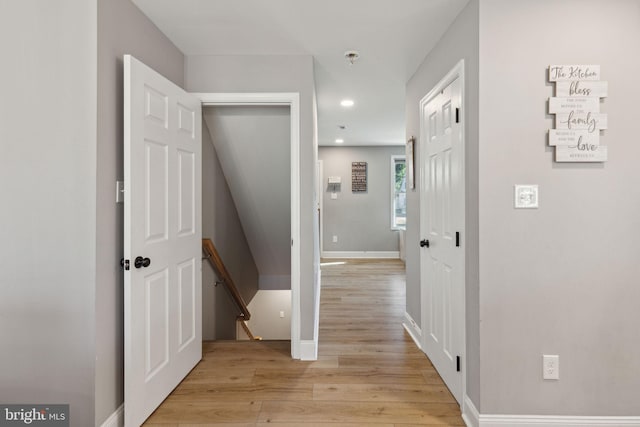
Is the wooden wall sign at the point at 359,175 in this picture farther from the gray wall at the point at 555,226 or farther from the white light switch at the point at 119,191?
the white light switch at the point at 119,191

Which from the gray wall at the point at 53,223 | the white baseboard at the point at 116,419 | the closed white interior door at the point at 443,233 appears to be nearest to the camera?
the gray wall at the point at 53,223

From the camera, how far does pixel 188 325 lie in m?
2.45

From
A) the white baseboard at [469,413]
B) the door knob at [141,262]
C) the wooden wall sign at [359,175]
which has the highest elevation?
the wooden wall sign at [359,175]

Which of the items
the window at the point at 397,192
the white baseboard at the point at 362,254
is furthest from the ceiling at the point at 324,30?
the white baseboard at the point at 362,254

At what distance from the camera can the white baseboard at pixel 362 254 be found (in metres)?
7.26

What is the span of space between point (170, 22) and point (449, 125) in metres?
1.99

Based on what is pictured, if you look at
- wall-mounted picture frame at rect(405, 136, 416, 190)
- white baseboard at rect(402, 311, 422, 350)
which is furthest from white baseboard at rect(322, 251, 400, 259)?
A: wall-mounted picture frame at rect(405, 136, 416, 190)

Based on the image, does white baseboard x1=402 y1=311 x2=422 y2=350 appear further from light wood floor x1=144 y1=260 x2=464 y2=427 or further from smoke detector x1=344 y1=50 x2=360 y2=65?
smoke detector x1=344 y1=50 x2=360 y2=65

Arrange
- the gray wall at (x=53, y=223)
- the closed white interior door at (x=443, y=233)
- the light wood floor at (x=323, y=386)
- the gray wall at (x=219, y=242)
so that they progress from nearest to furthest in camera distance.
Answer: the gray wall at (x=53, y=223)
the light wood floor at (x=323, y=386)
the closed white interior door at (x=443, y=233)
the gray wall at (x=219, y=242)

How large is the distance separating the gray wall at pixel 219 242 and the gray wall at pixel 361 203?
287 cm

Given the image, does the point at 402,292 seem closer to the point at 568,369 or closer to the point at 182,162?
the point at 568,369

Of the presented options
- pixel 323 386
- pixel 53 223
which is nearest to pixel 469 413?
pixel 323 386

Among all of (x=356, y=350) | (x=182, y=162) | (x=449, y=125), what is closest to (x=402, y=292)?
(x=356, y=350)

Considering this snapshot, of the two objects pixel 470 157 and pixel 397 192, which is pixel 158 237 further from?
pixel 397 192
